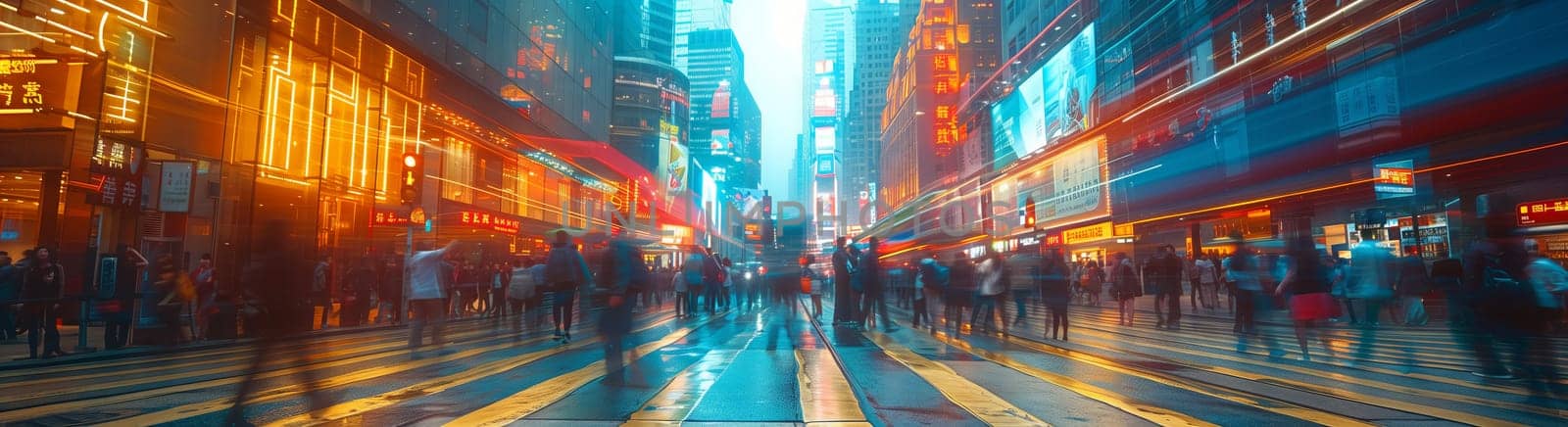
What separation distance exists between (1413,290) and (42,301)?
2105cm

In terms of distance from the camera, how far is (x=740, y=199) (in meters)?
184

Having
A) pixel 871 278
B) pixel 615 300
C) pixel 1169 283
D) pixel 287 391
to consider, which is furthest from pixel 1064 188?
pixel 287 391

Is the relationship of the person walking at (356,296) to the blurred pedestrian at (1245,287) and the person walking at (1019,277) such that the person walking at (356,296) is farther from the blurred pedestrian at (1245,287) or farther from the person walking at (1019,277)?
the blurred pedestrian at (1245,287)

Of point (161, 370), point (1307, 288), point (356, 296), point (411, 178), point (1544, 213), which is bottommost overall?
point (161, 370)

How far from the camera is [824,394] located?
5.75 m

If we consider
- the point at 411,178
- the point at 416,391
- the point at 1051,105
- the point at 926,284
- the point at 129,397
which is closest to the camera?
the point at 129,397

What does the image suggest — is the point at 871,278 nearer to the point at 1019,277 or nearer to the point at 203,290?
the point at 1019,277

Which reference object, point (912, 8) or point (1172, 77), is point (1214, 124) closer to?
point (1172, 77)

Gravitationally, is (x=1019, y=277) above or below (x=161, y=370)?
above

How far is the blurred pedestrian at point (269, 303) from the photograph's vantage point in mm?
5418

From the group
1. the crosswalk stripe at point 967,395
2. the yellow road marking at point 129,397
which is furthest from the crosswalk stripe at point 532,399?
the crosswalk stripe at point 967,395

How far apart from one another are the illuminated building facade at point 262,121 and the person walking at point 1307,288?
10.4 meters

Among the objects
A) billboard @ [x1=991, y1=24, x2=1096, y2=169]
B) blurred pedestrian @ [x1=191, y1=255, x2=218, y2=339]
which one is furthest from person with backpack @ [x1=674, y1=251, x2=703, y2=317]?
billboard @ [x1=991, y1=24, x2=1096, y2=169]

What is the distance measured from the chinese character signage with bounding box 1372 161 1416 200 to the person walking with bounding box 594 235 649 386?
24141 mm
